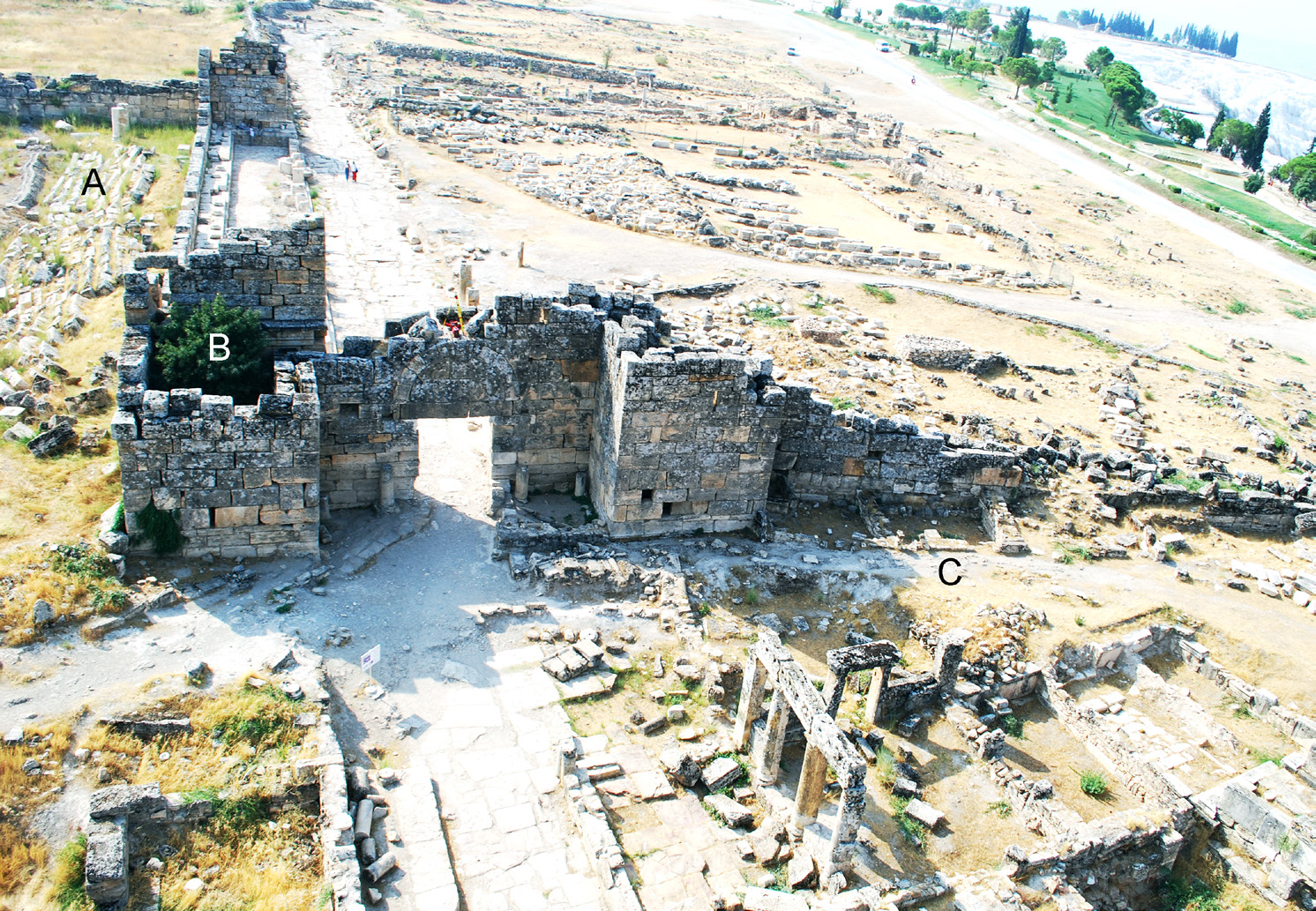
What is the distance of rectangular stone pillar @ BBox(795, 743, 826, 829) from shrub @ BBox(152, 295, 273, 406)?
1161 centimetres

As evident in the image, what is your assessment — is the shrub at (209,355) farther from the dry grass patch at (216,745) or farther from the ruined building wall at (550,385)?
the dry grass patch at (216,745)

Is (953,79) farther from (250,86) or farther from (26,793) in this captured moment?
(26,793)

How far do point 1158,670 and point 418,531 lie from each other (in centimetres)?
1513

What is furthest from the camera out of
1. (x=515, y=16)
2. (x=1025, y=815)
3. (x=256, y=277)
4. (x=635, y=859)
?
(x=515, y=16)

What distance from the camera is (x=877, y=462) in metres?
22.2

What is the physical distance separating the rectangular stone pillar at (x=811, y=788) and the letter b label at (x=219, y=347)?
12155 millimetres

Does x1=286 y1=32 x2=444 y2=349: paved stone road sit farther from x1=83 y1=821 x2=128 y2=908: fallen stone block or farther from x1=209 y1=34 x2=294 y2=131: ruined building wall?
x1=83 y1=821 x2=128 y2=908: fallen stone block

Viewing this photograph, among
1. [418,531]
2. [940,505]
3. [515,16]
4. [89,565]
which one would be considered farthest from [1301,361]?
[515,16]

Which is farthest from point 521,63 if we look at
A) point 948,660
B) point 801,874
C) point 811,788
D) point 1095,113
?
point 801,874

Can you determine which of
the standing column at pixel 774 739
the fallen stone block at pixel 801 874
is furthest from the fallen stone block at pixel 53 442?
the fallen stone block at pixel 801 874

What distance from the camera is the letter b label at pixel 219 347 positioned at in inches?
676

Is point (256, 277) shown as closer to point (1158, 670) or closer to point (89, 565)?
point (89, 565)

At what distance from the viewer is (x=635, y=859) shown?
13.0 meters

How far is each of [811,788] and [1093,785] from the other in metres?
5.73
